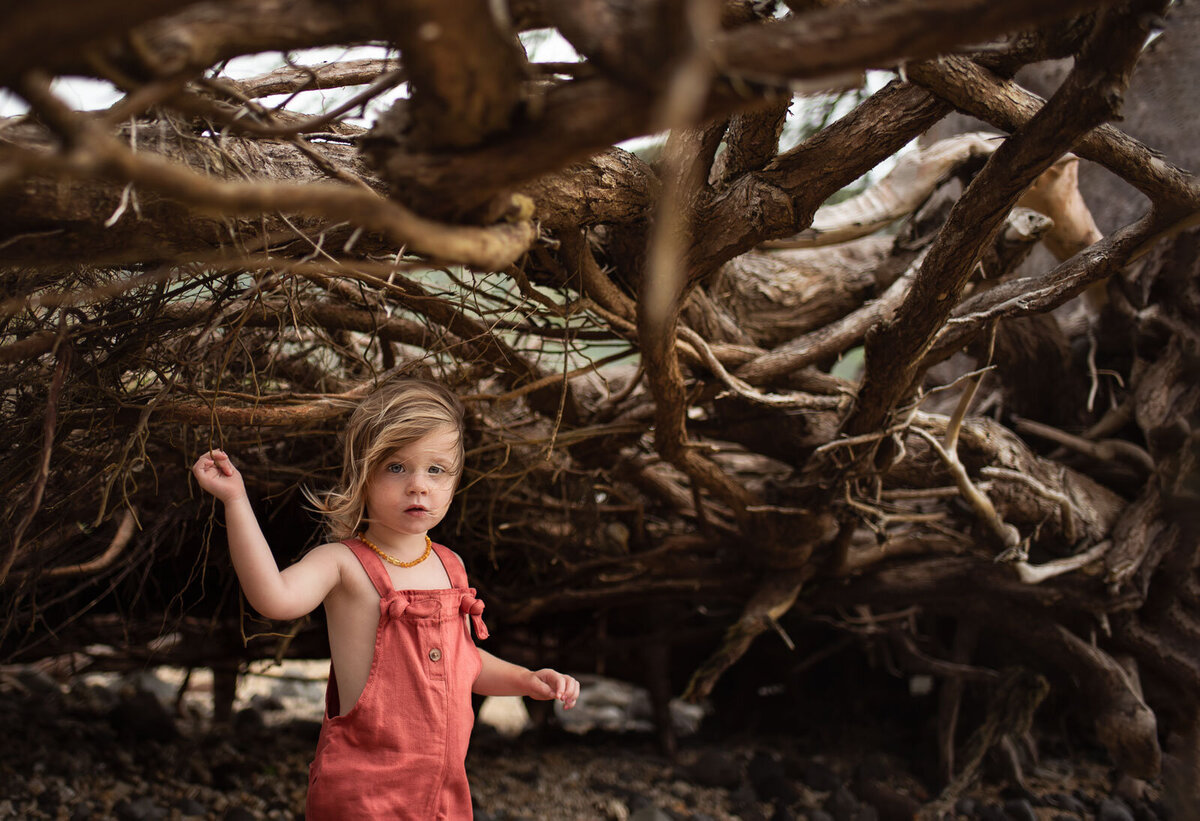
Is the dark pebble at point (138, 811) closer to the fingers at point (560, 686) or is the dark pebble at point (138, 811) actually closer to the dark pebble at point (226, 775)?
the dark pebble at point (226, 775)

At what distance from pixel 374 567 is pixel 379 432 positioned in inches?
10.8

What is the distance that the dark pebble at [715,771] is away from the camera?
332cm

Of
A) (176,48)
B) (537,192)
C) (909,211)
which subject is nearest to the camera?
(176,48)

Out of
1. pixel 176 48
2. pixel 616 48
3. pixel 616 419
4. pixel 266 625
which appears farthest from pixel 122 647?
pixel 616 48

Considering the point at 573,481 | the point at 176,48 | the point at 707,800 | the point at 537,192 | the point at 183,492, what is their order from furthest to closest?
the point at 707,800 < the point at 573,481 < the point at 183,492 < the point at 537,192 < the point at 176,48

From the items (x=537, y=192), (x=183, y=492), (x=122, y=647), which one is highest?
(x=537, y=192)

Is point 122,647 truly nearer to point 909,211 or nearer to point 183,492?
point 183,492

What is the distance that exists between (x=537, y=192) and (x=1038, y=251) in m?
3.73

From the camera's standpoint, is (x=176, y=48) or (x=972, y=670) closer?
(x=176, y=48)

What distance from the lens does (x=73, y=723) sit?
11.1 ft

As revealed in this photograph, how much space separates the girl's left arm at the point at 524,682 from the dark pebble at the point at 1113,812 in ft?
7.88

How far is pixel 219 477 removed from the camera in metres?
1.45

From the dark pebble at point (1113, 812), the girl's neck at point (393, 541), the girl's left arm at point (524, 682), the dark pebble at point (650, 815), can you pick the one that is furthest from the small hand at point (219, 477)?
the dark pebble at point (1113, 812)

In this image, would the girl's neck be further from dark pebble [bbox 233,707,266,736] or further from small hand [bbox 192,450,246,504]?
dark pebble [bbox 233,707,266,736]
